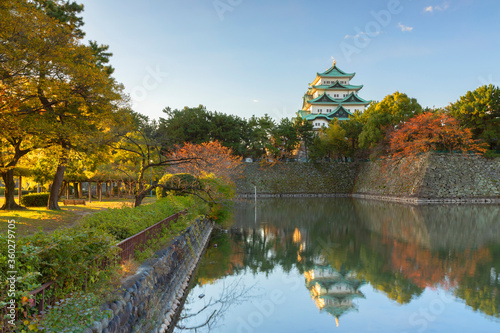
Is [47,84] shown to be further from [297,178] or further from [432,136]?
[297,178]

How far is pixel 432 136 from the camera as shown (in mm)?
31219

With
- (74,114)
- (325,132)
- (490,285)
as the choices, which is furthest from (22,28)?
(325,132)

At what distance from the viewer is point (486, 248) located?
11.4 meters

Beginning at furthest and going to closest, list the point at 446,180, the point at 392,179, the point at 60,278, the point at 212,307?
1. the point at 392,179
2. the point at 446,180
3. the point at 212,307
4. the point at 60,278

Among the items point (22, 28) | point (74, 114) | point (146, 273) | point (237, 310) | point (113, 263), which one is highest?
point (22, 28)

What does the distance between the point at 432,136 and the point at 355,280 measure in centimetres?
2742

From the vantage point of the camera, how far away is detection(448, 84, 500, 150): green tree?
2950 centimetres

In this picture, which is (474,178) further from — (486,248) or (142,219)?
(142,219)

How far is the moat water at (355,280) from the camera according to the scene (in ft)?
21.1

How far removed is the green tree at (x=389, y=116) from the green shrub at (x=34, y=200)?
30106mm

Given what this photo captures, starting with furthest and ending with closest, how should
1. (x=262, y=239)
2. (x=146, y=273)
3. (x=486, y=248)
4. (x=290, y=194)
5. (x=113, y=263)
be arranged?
(x=290, y=194) → (x=262, y=239) → (x=486, y=248) → (x=146, y=273) → (x=113, y=263)

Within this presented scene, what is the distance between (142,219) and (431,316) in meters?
6.27

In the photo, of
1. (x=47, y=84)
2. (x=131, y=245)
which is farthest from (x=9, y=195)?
(x=131, y=245)

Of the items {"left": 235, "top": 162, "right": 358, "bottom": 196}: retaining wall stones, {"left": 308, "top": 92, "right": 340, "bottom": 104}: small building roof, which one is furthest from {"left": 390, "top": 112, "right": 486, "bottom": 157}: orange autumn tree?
{"left": 308, "top": 92, "right": 340, "bottom": 104}: small building roof
